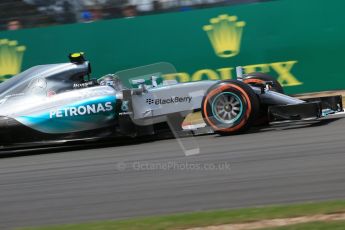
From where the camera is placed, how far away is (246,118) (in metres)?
9.55

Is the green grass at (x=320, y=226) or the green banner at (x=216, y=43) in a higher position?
the green banner at (x=216, y=43)

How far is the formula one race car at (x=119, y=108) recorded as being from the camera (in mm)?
9719

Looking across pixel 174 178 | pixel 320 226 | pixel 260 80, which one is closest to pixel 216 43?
pixel 260 80

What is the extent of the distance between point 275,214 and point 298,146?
302 centimetres

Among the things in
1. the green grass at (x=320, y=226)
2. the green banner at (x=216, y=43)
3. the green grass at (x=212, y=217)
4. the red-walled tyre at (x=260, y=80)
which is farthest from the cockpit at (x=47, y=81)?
the green grass at (x=320, y=226)

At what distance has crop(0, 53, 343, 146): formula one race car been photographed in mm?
9719

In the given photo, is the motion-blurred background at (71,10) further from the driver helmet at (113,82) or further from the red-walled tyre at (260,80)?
the driver helmet at (113,82)

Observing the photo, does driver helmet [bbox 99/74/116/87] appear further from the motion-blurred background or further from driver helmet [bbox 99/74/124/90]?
the motion-blurred background

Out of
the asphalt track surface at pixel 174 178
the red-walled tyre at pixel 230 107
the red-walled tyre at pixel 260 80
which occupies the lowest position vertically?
the asphalt track surface at pixel 174 178

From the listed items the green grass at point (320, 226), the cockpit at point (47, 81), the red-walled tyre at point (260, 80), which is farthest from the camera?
the red-walled tyre at point (260, 80)

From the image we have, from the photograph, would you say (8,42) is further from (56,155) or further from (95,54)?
(56,155)

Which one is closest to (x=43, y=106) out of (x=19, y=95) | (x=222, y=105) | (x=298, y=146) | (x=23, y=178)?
(x=19, y=95)

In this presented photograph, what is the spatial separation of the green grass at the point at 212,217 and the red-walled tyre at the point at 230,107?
4.00 metres

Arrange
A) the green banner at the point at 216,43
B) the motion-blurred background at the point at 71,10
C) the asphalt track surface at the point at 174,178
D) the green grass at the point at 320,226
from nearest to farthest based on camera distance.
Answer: the green grass at the point at 320,226 < the asphalt track surface at the point at 174,178 < the green banner at the point at 216,43 < the motion-blurred background at the point at 71,10
